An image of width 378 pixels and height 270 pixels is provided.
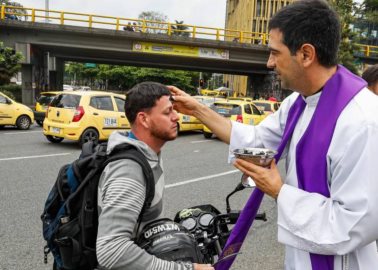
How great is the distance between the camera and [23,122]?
15039 millimetres

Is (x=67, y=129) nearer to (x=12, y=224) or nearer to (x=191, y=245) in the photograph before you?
(x=12, y=224)

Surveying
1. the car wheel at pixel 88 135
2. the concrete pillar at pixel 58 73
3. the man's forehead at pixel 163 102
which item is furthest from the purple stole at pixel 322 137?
the concrete pillar at pixel 58 73

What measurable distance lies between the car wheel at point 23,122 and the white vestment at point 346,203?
1489cm

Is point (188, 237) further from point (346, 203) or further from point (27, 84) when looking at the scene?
point (27, 84)

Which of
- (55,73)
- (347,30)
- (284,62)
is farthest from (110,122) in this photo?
(55,73)

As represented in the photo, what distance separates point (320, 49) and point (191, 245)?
0.97m

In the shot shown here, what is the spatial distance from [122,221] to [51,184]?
555 cm

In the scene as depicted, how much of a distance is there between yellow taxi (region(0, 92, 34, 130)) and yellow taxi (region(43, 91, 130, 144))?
363 centimetres

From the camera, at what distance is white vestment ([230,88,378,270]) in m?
1.38

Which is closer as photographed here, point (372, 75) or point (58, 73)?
point (372, 75)

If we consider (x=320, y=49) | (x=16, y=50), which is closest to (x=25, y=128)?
(x=16, y=50)

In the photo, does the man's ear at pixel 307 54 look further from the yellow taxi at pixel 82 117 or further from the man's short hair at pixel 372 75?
the yellow taxi at pixel 82 117

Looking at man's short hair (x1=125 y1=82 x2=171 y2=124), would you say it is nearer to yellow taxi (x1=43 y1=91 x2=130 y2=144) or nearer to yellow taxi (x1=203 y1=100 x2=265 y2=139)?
yellow taxi (x1=43 y1=91 x2=130 y2=144)

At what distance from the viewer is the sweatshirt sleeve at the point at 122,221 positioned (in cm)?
167
